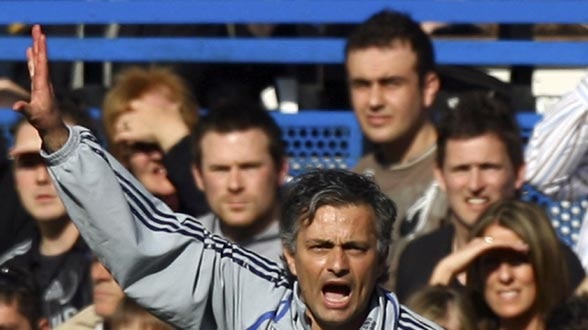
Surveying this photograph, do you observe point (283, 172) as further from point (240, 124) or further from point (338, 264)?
point (338, 264)

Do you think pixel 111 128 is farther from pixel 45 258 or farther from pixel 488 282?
pixel 488 282

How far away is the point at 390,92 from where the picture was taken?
6.16m

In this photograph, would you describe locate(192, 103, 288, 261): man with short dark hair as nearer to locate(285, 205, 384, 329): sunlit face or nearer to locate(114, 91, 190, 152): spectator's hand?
locate(114, 91, 190, 152): spectator's hand

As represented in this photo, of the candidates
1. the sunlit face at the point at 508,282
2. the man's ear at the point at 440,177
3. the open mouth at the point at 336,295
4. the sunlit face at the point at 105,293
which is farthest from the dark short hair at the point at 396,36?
the open mouth at the point at 336,295

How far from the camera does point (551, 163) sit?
20.1ft

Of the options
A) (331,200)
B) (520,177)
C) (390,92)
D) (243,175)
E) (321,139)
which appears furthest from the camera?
(321,139)

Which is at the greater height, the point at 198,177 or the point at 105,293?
the point at 198,177

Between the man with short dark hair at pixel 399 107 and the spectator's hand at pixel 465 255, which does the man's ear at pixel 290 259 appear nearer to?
the spectator's hand at pixel 465 255

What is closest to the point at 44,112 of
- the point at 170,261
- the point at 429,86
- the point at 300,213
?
the point at 170,261

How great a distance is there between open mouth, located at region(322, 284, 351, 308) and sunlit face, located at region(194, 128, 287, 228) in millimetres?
1712

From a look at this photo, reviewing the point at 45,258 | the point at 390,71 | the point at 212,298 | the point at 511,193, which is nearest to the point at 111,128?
the point at 45,258

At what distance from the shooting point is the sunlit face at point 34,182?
21.1ft

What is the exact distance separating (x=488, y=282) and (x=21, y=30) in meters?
3.22

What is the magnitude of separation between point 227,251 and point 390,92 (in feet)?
6.18
